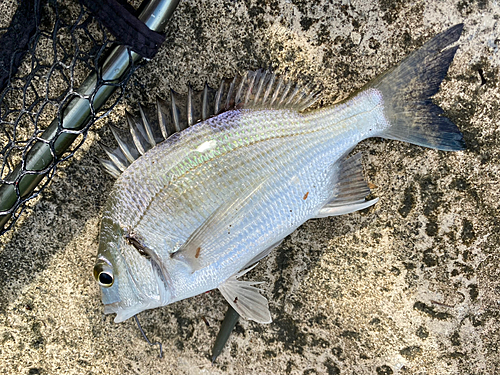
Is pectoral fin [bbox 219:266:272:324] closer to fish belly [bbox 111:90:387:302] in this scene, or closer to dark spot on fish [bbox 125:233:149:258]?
fish belly [bbox 111:90:387:302]

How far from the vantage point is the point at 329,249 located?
1.71m

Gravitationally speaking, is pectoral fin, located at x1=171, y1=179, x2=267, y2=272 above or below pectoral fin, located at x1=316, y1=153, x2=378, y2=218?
above

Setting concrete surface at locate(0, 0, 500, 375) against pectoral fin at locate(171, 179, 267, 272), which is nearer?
pectoral fin at locate(171, 179, 267, 272)

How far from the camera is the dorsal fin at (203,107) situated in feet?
4.67

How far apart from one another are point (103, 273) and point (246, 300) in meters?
0.62

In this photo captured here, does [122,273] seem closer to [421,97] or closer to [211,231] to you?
[211,231]

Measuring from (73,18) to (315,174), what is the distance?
4.35 ft

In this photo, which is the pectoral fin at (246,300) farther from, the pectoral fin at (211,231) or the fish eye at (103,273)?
the fish eye at (103,273)

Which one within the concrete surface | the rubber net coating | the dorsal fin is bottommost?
the concrete surface

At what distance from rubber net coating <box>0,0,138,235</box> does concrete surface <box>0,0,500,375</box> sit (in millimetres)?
178

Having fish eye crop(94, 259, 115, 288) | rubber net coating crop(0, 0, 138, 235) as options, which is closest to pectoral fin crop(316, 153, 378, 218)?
fish eye crop(94, 259, 115, 288)

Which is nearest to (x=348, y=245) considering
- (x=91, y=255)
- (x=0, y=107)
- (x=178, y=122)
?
(x=178, y=122)

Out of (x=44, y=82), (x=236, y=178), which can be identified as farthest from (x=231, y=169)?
(x=44, y=82)

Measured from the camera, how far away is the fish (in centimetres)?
136
